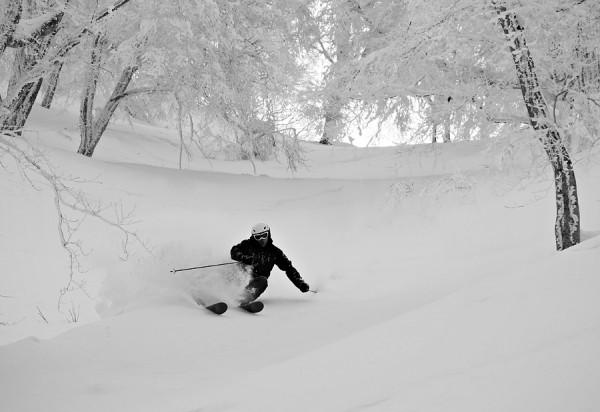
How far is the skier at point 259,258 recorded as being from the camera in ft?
23.6

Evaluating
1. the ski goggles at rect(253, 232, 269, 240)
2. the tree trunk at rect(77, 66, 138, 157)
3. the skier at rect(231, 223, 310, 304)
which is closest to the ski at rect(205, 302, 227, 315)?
the skier at rect(231, 223, 310, 304)

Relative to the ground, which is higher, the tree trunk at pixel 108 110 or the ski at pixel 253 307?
the tree trunk at pixel 108 110

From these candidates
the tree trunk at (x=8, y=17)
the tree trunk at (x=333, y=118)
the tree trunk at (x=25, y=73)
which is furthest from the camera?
the tree trunk at (x=333, y=118)

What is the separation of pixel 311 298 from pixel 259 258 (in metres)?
1.08

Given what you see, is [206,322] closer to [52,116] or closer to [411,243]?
[411,243]

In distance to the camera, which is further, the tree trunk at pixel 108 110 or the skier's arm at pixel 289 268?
the tree trunk at pixel 108 110

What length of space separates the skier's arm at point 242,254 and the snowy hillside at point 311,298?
0.23 meters

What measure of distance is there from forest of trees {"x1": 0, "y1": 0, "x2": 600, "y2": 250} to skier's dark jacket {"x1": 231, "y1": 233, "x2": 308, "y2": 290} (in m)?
2.86

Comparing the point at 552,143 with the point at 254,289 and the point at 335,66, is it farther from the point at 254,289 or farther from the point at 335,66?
the point at 335,66

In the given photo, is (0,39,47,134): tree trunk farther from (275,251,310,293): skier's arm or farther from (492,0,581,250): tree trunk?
(492,0,581,250): tree trunk

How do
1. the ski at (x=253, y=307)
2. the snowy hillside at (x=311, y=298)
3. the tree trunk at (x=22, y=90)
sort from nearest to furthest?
the snowy hillside at (x=311, y=298) → the ski at (x=253, y=307) → the tree trunk at (x=22, y=90)

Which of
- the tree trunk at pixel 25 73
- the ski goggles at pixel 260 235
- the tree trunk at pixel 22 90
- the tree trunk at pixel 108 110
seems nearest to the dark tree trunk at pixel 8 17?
the tree trunk at pixel 25 73

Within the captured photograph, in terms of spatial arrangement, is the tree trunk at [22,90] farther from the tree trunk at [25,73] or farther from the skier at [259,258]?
the skier at [259,258]

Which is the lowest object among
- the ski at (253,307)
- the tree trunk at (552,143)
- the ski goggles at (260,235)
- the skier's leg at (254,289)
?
the ski at (253,307)
